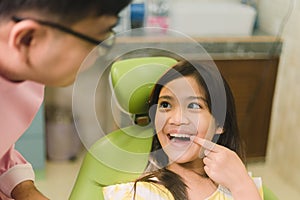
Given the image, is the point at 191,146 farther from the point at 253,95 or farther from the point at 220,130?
the point at 253,95

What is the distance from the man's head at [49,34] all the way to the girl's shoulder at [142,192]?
663 mm

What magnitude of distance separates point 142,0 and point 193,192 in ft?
3.78

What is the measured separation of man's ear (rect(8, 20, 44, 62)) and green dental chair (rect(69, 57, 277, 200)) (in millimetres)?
560

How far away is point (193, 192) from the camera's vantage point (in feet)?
3.72

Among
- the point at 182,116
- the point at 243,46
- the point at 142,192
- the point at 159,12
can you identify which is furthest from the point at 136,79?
the point at 243,46

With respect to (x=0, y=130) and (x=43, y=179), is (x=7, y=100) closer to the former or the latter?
(x=0, y=130)

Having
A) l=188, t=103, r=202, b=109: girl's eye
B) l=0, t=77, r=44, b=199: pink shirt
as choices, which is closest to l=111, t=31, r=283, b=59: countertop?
l=188, t=103, r=202, b=109: girl's eye

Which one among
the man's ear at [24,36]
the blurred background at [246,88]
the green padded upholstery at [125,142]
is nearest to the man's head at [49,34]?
the man's ear at [24,36]

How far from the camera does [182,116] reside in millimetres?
1012

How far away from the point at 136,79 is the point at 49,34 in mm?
659

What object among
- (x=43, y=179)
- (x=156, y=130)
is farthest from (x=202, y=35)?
(x=156, y=130)

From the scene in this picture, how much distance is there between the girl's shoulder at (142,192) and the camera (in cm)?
110

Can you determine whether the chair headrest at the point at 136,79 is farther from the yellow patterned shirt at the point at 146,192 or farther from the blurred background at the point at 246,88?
the blurred background at the point at 246,88

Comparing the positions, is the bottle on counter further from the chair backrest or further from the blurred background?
the chair backrest
